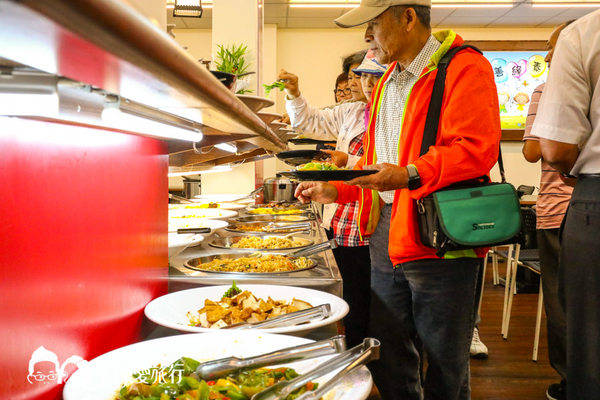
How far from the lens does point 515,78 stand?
321 inches

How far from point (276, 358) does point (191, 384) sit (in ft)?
0.55

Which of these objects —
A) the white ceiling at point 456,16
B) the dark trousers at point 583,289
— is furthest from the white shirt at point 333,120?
A: the white ceiling at point 456,16

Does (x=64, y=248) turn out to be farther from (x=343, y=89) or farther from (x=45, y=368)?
(x=343, y=89)

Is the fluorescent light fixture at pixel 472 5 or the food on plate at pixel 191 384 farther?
the fluorescent light fixture at pixel 472 5

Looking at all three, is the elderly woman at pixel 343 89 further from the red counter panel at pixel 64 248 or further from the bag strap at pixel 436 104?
the red counter panel at pixel 64 248

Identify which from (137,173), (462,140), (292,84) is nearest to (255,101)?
(137,173)

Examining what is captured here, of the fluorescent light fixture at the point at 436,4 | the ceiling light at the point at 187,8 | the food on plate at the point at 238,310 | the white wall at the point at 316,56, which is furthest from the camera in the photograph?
the white wall at the point at 316,56

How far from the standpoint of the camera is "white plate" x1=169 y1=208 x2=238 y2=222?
3.12 m

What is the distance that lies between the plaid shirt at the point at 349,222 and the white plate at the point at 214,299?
5.50ft

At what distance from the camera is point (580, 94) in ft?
5.99

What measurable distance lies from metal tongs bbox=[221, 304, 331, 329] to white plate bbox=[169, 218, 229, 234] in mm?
1397

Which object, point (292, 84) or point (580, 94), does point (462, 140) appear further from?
point (292, 84)

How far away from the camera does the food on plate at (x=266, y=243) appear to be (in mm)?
2406

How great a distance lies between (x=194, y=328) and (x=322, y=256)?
Answer: 108 cm
